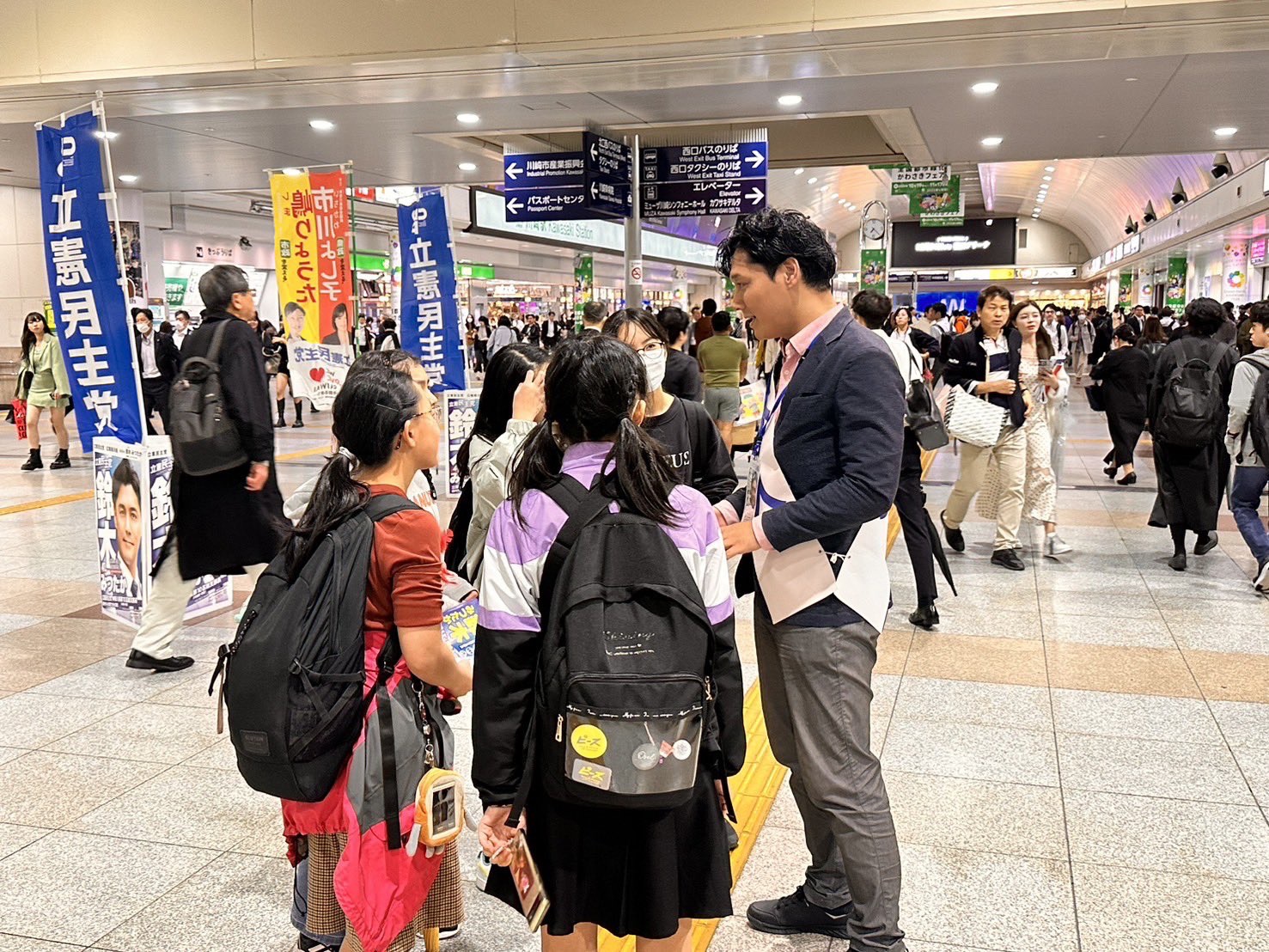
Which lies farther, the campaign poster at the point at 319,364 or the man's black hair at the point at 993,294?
the campaign poster at the point at 319,364

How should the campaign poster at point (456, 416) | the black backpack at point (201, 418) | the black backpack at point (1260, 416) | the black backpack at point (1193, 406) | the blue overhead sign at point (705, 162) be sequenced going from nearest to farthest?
the black backpack at point (201, 418), the black backpack at point (1260, 416), the black backpack at point (1193, 406), the campaign poster at point (456, 416), the blue overhead sign at point (705, 162)

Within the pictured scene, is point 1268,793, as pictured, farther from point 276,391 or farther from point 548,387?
point 276,391

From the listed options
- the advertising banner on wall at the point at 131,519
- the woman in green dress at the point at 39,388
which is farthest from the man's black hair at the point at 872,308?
the woman in green dress at the point at 39,388

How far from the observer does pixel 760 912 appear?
8.75 feet

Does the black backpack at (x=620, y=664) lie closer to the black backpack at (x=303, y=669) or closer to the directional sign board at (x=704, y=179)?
the black backpack at (x=303, y=669)

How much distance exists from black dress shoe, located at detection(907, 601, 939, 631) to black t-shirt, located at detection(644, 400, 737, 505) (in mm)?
2059

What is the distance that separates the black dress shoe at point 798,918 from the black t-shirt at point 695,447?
4.22ft

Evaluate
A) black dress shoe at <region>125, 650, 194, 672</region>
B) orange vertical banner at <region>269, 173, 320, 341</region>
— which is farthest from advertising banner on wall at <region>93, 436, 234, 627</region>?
orange vertical banner at <region>269, 173, 320, 341</region>

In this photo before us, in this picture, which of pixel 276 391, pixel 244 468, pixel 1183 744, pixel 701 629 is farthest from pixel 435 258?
pixel 276 391

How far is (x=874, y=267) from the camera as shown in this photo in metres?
17.8

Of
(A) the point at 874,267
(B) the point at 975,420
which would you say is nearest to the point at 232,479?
(B) the point at 975,420

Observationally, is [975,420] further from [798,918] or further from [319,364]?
[319,364]

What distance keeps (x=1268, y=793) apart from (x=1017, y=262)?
4966 centimetres

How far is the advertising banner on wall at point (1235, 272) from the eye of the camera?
2194cm
